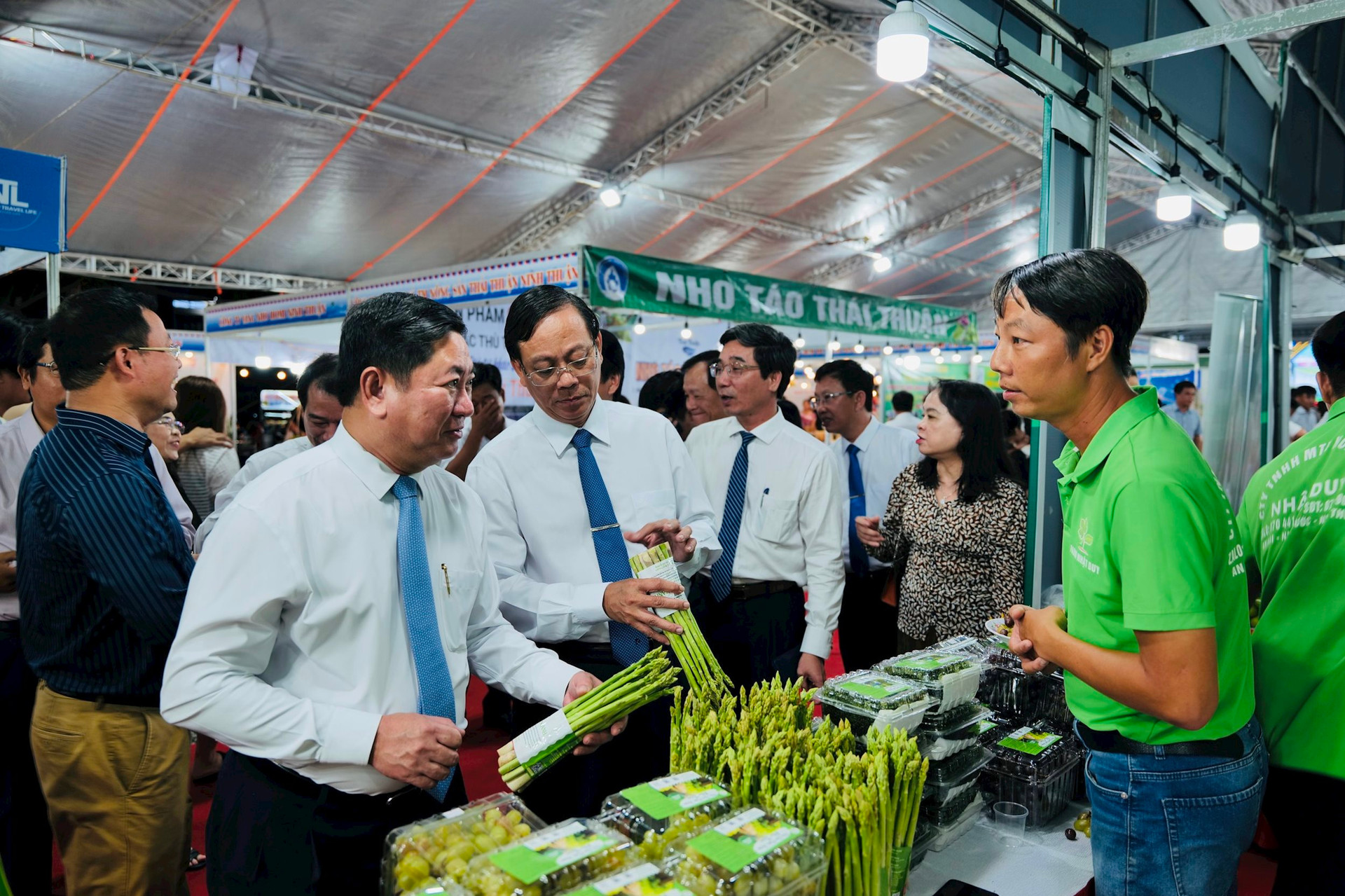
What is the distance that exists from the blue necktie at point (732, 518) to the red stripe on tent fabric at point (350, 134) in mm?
5857

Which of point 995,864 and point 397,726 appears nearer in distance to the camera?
point 397,726

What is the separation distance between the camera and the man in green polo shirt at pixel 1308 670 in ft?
4.90

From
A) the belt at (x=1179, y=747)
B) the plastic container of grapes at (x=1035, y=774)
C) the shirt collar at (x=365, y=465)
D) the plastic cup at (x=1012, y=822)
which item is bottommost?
the plastic cup at (x=1012, y=822)

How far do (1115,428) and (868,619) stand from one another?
2750 mm

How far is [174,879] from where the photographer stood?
6.45ft

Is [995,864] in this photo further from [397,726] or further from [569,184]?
[569,184]

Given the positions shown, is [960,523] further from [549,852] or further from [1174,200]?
[1174,200]

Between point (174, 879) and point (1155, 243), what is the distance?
58.8 feet

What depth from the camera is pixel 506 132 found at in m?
9.40

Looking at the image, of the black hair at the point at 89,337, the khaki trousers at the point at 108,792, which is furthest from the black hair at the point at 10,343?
the khaki trousers at the point at 108,792

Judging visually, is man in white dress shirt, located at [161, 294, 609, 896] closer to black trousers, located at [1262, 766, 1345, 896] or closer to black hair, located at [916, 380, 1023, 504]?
black trousers, located at [1262, 766, 1345, 896]

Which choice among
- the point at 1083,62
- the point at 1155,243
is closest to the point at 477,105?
the point at 1083,62

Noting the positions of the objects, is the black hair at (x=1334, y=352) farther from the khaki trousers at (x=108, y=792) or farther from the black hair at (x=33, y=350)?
the black hair at (x=33, y=350)

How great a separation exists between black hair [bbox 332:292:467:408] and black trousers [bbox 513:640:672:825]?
0.93 m
